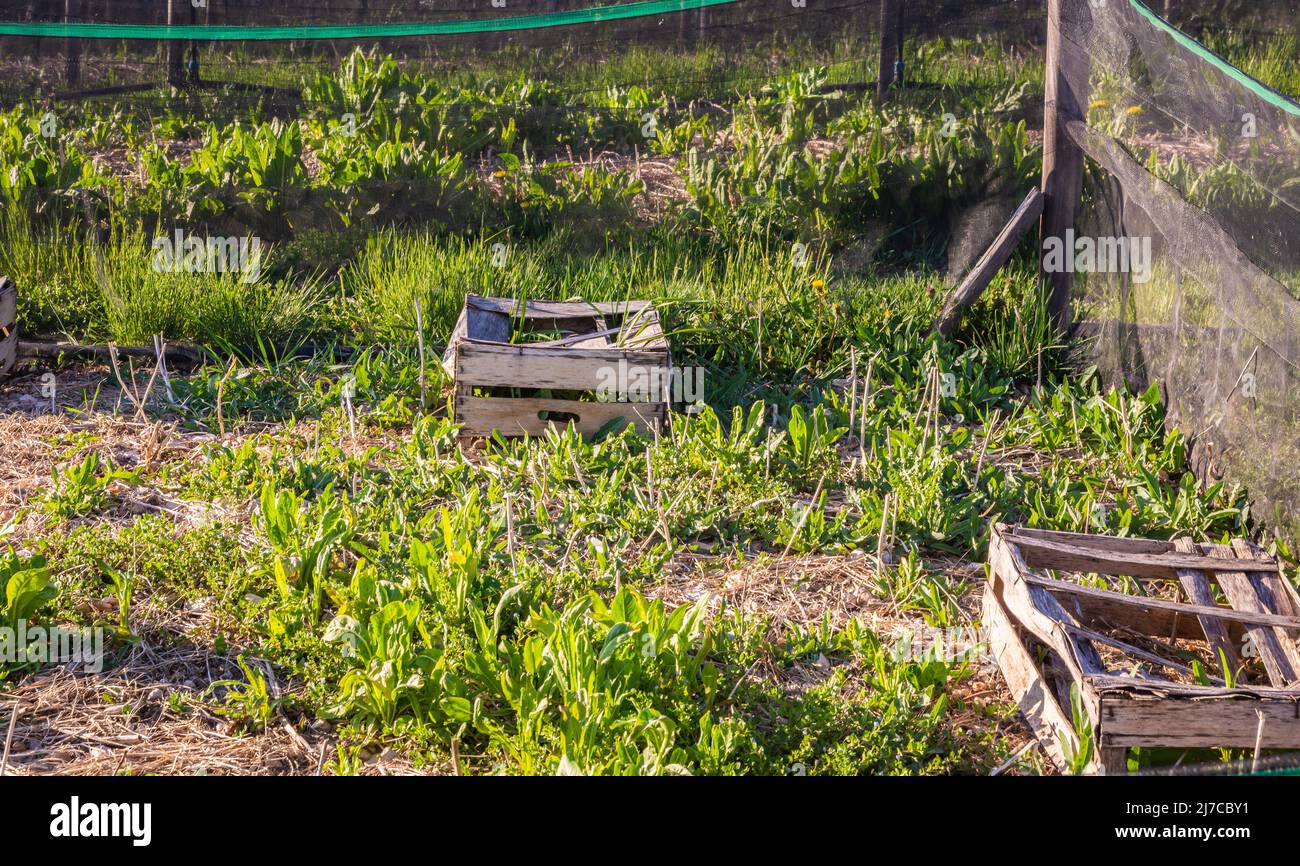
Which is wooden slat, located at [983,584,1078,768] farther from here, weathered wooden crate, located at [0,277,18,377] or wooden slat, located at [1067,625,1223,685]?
weathered wooden crate, located at [0,277,18,377]

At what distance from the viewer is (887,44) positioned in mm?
6230

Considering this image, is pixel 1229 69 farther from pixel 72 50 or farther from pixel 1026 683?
pixel 72 50

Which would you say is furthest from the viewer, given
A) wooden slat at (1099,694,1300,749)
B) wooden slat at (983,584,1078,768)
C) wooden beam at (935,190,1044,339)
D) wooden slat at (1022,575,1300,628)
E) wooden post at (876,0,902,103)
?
wooden post at (876,0,902,103)

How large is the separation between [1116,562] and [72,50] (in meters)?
6.19

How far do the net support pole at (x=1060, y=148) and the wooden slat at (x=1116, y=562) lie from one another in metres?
2.28

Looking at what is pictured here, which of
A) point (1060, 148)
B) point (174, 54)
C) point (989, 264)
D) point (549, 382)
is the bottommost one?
point (549, 382)

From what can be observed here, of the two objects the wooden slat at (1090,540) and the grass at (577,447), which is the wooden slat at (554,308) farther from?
the wooden slat at (1090,540)

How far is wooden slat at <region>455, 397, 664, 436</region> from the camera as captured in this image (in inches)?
181

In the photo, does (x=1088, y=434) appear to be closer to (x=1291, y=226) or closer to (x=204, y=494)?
(x=1291, y=226)

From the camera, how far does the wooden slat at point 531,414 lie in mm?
4605

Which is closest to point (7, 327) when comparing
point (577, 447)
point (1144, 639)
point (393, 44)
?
point (577, 447)

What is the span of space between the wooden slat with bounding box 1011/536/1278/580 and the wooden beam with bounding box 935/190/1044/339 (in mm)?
2185

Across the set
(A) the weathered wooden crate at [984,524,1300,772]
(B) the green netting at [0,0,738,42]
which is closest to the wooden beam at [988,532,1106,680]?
(A) the weathered wooden crate at [984,524,1300,772]

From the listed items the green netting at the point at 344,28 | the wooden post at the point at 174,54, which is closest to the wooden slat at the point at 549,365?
the green netting at the point at 344,28
